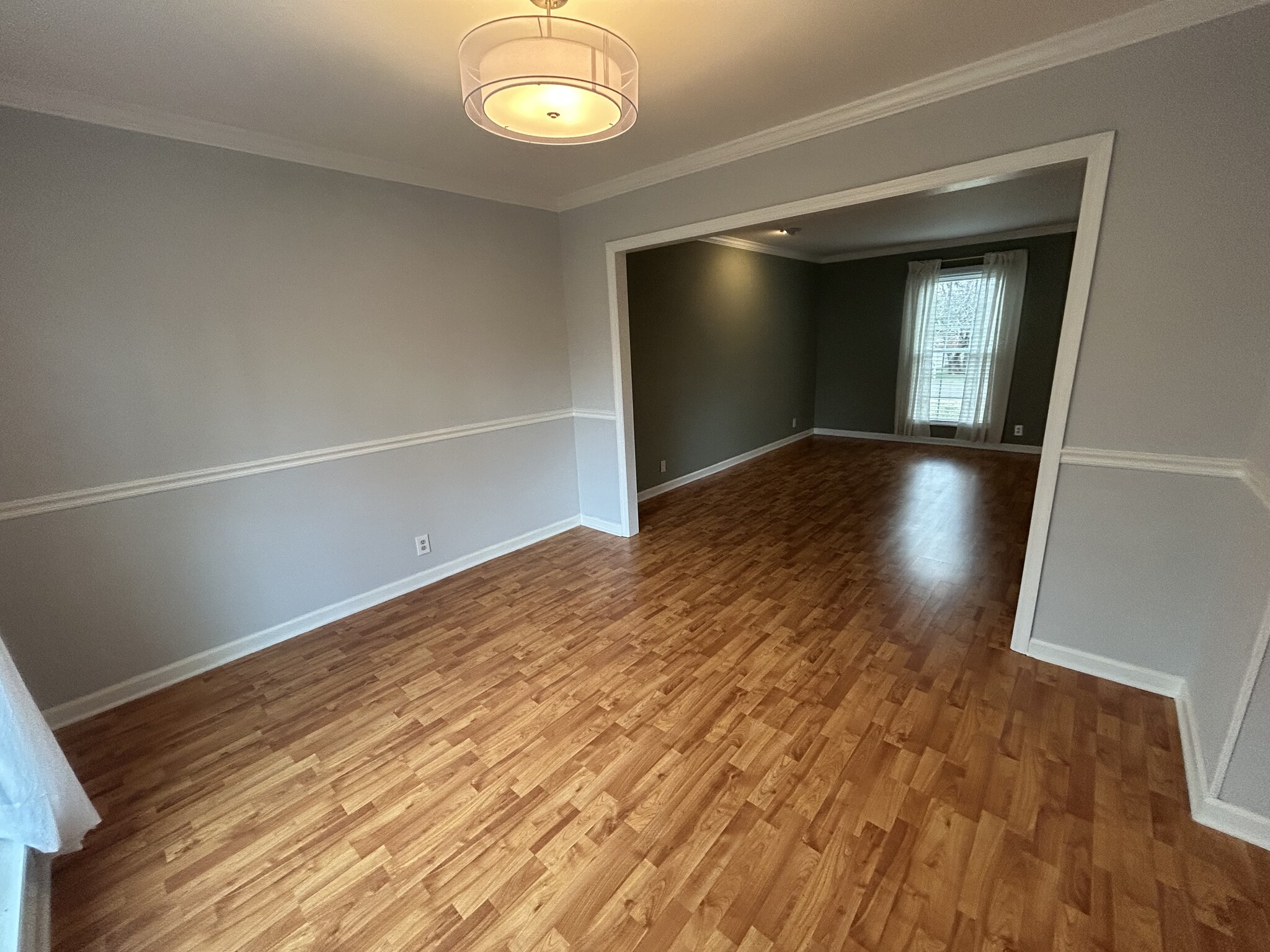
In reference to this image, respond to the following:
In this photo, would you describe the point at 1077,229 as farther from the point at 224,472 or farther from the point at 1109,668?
the point at 224,472

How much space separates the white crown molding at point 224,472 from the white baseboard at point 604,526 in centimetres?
103

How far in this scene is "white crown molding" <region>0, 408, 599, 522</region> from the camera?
6.51 feet

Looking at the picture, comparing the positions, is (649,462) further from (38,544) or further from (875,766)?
(38,544)

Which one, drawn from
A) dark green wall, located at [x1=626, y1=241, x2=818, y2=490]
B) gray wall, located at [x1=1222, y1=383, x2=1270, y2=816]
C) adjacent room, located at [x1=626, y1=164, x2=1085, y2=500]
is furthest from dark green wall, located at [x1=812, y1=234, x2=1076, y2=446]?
gray wall, located at [x1=1222, y1=383, x2=1270, y2=816]

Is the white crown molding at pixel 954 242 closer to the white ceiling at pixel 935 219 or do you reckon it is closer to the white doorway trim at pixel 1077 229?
the white ceiling at pixel 935 219

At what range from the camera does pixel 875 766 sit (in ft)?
5.84

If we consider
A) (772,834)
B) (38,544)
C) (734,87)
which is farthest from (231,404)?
(772,834)

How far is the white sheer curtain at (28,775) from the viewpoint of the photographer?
4.30 feet

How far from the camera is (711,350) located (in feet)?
17.6

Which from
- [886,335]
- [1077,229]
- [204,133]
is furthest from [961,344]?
[204,133]

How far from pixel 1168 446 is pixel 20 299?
4292 mm

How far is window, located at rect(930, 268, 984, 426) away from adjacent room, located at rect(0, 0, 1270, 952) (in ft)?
12.1

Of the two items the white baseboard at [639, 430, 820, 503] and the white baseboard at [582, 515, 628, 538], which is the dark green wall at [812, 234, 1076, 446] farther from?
the white baseboard at [582, 515, 628, 538]

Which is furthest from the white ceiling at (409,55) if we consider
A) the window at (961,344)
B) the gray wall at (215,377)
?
the window at (961,344)
